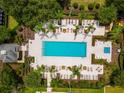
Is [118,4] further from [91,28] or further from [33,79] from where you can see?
[33,79]

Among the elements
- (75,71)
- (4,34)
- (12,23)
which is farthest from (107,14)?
(4,34)

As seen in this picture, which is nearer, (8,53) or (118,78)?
(118,78)

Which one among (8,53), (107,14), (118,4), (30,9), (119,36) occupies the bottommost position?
(8,53)

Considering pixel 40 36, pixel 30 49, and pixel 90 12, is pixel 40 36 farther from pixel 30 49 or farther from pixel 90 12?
pixel 90 12

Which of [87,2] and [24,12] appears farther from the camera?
[87,2]

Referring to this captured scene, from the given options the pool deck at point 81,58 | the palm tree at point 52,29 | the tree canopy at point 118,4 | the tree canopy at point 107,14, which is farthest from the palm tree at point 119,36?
the palm tree at point 52,29

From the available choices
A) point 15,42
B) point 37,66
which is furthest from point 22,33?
point 37,66
